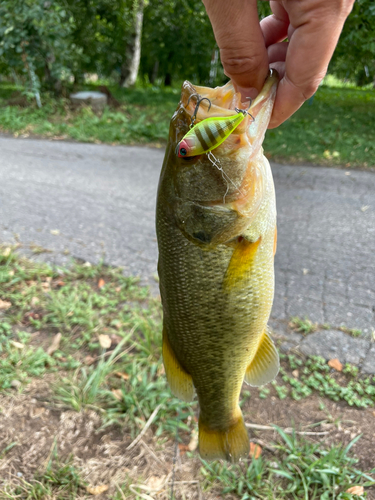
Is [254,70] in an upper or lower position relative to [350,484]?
upper

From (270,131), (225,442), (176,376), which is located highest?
(270,131)

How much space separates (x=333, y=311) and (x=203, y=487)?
1857 millimetres

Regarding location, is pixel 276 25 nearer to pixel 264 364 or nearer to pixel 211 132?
pixel 211 132

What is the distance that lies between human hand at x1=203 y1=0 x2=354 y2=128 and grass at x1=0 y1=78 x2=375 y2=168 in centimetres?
594

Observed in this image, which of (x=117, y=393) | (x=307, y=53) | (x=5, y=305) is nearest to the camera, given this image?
(x=307, y=53)

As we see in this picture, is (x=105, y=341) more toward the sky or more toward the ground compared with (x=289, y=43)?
more toward the ground

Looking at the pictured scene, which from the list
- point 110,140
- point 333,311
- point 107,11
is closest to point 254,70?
point 333,311

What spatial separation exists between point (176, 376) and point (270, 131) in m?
7.24

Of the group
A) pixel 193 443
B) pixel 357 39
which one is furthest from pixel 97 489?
pixel 357 39

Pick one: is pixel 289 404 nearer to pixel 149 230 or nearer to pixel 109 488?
pixel 109 488

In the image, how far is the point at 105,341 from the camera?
2959mm

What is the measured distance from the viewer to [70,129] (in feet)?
28.3

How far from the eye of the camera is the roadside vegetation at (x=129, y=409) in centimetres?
209

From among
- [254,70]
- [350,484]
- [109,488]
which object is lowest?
[109,488]
